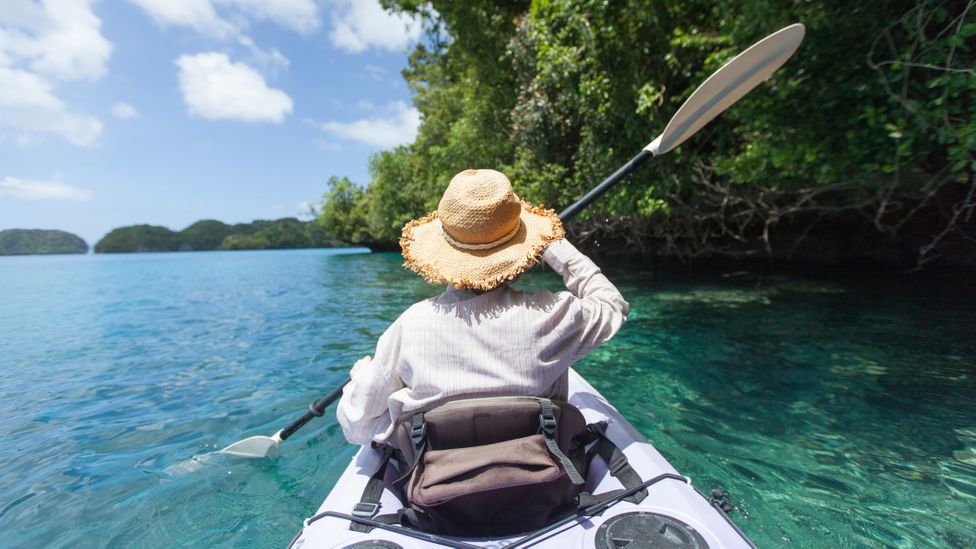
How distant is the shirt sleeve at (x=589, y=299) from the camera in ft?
5.32

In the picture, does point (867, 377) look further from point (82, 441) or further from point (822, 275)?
point (822, 275)

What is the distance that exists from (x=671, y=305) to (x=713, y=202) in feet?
8.41

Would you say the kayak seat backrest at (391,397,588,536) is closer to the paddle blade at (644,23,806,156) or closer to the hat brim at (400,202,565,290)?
the hat brim at (400,202,565,290)

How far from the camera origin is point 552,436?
59.2 inches

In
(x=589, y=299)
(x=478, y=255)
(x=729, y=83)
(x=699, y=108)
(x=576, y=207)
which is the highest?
(x=729, y=83)

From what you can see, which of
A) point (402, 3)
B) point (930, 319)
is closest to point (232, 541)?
point (930, 319)

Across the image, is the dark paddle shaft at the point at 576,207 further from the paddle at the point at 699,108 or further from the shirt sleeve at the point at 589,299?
the shirt sleeve at the point at 589,299

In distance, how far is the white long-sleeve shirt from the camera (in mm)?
1505

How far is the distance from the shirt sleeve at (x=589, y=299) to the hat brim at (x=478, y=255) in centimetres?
16

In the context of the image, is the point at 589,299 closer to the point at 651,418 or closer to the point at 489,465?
the point at 489,465

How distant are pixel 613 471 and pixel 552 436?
1.88ft

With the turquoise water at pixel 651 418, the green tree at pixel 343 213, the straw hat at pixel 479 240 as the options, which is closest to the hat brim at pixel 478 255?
the straw hat at pixel 479 240

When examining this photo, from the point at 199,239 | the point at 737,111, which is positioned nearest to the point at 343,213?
the point at 737,111

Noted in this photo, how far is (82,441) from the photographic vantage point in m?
3.73
